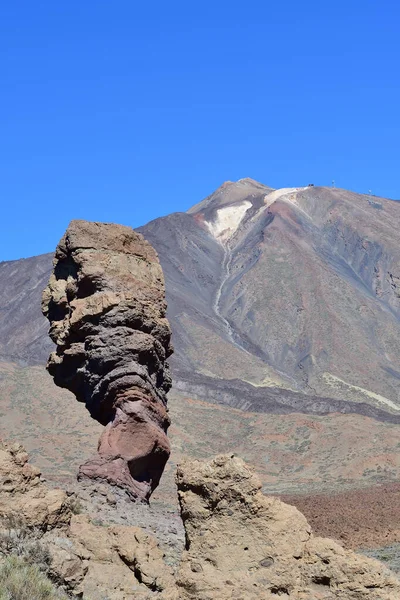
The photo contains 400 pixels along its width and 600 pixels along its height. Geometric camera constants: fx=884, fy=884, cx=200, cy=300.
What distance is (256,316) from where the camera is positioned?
94312 mm

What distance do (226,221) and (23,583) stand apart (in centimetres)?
11592

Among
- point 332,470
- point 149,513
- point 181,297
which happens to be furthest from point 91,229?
point 181,297

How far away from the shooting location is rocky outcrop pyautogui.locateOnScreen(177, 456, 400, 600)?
21.3 feet

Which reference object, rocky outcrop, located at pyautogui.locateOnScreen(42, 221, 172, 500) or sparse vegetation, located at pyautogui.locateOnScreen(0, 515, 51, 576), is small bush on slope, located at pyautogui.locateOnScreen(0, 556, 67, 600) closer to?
sparse vegetation, located at pyautogui.locateOnScreen(0, 515, 51, 576)

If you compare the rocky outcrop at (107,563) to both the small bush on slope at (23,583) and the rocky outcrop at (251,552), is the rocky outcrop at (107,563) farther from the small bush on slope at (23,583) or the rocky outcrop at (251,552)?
the rocky outcrop at (251,552)

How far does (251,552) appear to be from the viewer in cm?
719

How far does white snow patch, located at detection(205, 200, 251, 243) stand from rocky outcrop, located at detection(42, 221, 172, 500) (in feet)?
337

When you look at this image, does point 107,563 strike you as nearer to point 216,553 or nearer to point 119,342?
point 216,553

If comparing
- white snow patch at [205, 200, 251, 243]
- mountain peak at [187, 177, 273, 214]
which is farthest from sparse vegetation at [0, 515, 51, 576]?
mountain peak at [187, 177, 273, 214]

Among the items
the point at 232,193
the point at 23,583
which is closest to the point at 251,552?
the point at 23,583

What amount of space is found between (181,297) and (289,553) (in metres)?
83.3

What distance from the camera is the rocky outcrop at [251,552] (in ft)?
21.3

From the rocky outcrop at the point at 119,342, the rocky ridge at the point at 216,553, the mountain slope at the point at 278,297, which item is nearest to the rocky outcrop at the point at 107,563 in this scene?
the rocky ridge at the point at 216,553

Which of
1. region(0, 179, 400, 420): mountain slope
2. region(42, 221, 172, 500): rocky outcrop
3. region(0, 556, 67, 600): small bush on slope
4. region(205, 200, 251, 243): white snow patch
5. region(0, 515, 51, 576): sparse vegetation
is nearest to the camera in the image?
region(0, 556, 67, 600): small bush on slope
